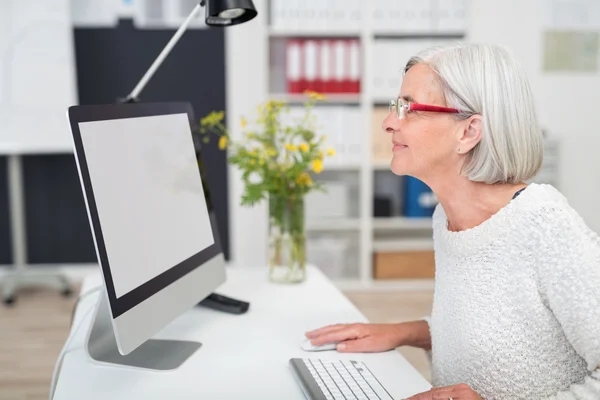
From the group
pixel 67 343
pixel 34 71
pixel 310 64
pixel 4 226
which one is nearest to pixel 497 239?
pixel 67 343

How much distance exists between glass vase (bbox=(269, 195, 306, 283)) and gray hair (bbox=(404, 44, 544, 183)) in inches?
28.3

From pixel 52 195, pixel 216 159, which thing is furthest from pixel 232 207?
pixel 52 195

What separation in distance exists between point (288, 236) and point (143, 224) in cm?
64

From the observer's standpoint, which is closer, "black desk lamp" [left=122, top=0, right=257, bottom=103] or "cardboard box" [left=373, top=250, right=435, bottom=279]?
"black desk lamp" [left=122, top=0, right=257, bottom=103]

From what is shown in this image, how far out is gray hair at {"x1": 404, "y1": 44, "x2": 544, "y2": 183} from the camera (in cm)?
121

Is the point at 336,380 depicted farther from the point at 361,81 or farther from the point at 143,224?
the point at 361,81

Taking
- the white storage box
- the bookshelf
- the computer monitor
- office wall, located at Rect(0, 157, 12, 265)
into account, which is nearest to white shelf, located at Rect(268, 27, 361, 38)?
the bookshelf

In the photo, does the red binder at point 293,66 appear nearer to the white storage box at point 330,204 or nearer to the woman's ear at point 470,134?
the white storage box at point 330,204

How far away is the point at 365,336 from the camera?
1.43m

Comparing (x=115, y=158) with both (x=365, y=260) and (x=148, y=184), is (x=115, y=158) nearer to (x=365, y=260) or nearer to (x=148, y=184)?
(x=148, y=184)

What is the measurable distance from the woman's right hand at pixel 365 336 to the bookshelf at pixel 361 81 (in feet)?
9.01

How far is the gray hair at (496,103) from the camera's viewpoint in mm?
1214

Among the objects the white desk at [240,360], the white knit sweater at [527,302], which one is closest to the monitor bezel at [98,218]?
the white desk at [240,360]

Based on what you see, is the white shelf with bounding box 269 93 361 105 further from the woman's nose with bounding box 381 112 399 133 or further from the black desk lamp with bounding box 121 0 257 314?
the woman's nose with bounding box 381 112 399 133
